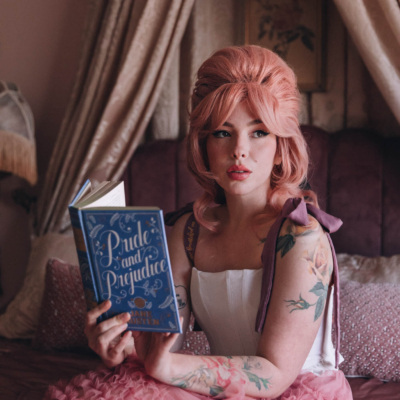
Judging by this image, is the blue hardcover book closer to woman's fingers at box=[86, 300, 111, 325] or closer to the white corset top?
woman's fingers at box=[86, 300, 111, 325]

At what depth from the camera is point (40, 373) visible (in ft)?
4.78

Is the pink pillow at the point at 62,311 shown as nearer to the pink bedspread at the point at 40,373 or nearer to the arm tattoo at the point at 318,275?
the pink bedspread at the point at 40,373

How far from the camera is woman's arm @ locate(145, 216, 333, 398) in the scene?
88cm

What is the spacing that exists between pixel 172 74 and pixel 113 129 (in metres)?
0.38

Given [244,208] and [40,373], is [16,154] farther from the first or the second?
[244,208]

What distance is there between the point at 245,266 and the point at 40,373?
838mm

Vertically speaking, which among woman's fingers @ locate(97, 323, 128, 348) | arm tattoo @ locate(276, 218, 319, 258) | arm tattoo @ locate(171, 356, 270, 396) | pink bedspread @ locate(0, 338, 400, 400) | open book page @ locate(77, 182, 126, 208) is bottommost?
pink bedspread @ locate(0, 338, 400, 400)

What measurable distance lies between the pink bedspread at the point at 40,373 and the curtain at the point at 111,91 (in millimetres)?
569

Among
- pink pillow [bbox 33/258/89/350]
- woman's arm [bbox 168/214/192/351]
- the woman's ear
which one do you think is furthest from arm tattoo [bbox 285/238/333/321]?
pink pillow [bbox 33/258/89/350]

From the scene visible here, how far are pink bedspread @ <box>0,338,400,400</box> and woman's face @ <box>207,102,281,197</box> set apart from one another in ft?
2.43

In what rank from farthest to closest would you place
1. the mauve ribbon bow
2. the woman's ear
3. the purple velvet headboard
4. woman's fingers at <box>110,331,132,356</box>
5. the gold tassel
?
the gold tassel → the purple velvet headboard → the woman's ear → the mauve ribbon bow → woman's fingers at <box>110,331,132,356</box>

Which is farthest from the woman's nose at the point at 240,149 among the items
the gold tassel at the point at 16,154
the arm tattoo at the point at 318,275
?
the gold tassel at the point at 16,154

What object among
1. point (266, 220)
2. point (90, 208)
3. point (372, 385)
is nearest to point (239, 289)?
point (266, 220)

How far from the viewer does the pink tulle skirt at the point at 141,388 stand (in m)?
0.86
